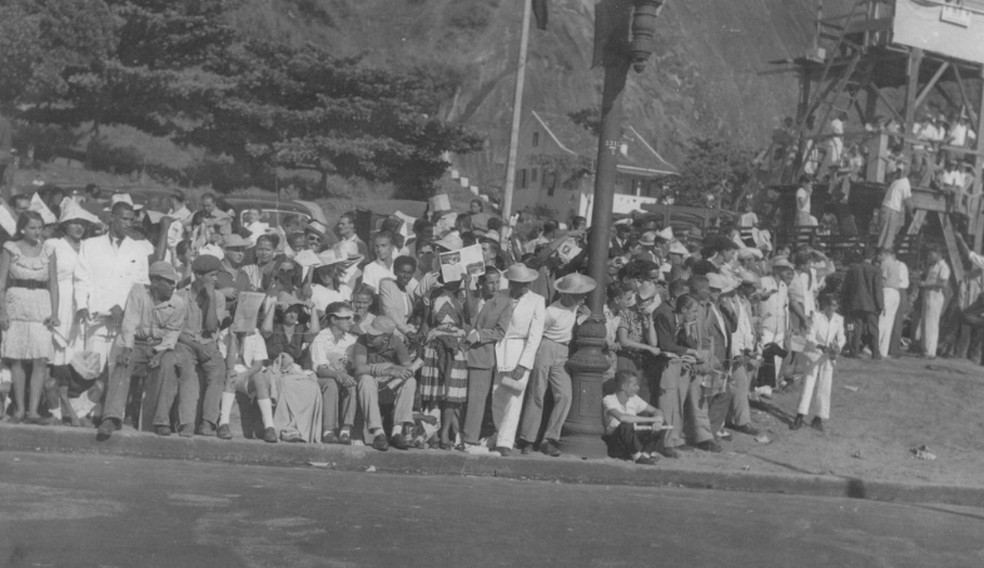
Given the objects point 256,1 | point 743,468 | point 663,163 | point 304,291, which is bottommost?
point 743,468

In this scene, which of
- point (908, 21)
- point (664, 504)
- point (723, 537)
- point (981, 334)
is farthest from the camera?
point (908, 21)

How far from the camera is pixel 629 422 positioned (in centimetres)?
1352

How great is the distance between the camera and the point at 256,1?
7688cm

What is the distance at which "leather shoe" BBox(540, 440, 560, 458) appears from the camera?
13289 mm

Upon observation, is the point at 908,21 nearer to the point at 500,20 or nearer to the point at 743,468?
the point at 743,468

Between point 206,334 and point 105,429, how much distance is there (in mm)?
1300

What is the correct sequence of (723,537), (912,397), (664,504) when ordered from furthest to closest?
(912,397) → (664,504) → (723,537)

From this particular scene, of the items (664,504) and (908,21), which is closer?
(664,504)

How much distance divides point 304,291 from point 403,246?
3.13m

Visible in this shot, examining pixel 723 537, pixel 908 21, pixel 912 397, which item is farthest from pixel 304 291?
A: pixel 908 21

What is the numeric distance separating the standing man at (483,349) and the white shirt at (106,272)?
125 inches

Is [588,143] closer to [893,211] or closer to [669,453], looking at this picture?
[893,211]

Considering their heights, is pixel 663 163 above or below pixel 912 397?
above

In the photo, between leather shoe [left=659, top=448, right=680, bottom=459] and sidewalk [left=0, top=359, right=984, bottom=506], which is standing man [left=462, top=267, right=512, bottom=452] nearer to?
sidewalk [left=0, top=359, right=984, bottom=506]
